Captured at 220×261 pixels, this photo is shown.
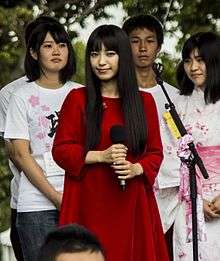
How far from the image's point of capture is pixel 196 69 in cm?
466

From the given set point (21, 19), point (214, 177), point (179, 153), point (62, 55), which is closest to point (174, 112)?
point (179, 153)

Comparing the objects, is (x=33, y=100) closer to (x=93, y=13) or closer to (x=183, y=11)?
(x=93, y=13)

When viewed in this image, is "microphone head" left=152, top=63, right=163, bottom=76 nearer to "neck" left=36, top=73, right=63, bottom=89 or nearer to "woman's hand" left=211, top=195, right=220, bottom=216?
"neck" left=36, top=73, right=63, bottom=89

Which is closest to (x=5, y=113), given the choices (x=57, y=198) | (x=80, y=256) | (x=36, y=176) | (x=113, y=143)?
(x=36, y=176)

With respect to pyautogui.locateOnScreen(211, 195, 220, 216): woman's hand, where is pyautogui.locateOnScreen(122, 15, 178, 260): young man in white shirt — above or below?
above

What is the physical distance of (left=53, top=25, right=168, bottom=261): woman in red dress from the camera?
13.1 ft

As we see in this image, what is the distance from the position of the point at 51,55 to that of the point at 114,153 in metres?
1.15

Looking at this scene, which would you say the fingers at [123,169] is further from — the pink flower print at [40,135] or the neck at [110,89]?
the pink flower print at [40,135]

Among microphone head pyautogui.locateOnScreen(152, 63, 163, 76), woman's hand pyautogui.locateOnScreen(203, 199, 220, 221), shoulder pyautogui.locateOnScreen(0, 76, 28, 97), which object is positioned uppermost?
microphone head pyautogui.locateOnScreen(152, 63, 163, 76)

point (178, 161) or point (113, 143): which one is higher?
point (113, 143)

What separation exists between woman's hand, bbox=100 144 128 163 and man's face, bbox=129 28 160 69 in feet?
4.47

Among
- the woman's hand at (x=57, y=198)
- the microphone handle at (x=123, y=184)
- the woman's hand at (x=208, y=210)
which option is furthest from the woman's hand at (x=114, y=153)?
the woman's hand at (x=208, y=210)

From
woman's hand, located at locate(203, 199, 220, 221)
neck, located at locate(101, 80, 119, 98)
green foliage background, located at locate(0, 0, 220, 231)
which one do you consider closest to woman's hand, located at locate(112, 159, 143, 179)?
neck, located at locate(101, 80, 119, 98)

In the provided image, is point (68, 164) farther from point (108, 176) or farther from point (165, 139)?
point (165, 139)
